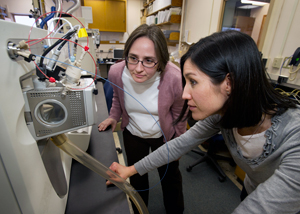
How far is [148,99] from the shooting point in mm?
1032

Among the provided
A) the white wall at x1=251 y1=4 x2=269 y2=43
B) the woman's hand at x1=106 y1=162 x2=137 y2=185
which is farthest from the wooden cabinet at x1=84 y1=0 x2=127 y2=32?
the woman's hand at x1=106 y1=162 x2=137 y2=185

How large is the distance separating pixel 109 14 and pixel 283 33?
4669 mm

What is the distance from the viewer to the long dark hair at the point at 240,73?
502 mm

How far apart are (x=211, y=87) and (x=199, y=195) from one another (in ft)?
4.94

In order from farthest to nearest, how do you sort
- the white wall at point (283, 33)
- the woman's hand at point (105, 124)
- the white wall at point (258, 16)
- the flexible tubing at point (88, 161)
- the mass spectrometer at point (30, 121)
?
the white wall at point (258, 16) < the white wall at point (283, 33) < the woman's hand at point (105, 124) < the flexible tubing at point (88, 161) < the mass spectrometer at point (30, 121)

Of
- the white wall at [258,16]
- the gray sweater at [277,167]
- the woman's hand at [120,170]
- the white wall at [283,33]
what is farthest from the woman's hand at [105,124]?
the white wall at [258,16]

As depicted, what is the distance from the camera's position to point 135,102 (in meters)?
1.04

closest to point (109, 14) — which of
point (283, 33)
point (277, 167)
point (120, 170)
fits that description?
point (283, 33)

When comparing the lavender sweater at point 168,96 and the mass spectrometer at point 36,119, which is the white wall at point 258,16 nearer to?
the lavender sweater at point 168,96

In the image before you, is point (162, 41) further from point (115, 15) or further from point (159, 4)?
point (115, 15)

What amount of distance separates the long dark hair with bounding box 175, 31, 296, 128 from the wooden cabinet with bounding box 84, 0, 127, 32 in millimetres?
5189

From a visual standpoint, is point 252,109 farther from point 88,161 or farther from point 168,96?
point 88,161

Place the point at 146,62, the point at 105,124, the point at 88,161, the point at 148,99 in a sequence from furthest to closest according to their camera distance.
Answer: the point at 105,124 → the point at 148,99 → the point at 146,62 → the point at 88,161

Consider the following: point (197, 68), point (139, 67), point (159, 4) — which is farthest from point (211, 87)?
point (159, 4)
